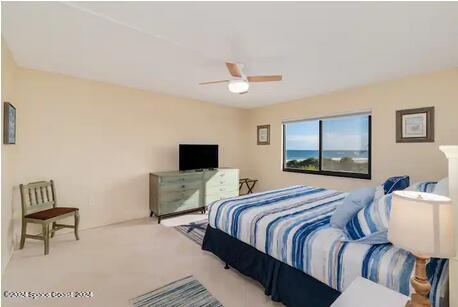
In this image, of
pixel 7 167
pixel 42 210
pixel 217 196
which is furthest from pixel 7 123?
pixel 217 196

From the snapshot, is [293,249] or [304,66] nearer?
[293,249]

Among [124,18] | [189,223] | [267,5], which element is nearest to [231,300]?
[189,223]

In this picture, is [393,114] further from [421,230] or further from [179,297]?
[179,297]

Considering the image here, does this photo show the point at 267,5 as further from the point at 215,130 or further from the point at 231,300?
the point at 215,130

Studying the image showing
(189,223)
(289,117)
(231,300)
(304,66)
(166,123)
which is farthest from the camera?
(289,117)

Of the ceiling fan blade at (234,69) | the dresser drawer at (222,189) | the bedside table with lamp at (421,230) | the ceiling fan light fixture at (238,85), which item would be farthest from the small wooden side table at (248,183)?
the bedside table with lamp at (421,230)

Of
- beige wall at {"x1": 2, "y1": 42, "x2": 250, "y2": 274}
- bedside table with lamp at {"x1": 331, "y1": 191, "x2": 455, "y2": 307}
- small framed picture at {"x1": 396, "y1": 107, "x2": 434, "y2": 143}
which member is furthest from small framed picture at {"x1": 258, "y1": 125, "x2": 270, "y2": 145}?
bedside table with lamp at {"x1": 331, "y1": 191, "x2": 455, "y2": 307}

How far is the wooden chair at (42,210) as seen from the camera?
8.68 ft

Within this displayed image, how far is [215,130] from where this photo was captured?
5152mm

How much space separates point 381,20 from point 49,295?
361 cm

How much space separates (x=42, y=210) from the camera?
2982mm

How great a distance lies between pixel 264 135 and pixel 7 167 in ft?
14.3

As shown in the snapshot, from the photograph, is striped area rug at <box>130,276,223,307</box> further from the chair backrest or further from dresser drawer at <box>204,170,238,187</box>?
dresser drawer at <box>204,170,238,187</box>

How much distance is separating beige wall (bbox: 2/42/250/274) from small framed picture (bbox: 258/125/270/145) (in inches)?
62.1
